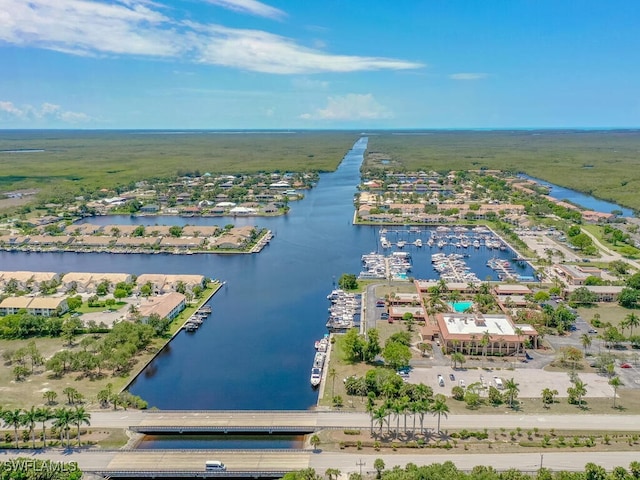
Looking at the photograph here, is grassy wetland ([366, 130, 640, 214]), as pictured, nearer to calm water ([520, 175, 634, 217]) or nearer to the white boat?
calm water ([520, 175, 634, 217])

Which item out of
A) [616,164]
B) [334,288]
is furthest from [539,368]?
[616,164]

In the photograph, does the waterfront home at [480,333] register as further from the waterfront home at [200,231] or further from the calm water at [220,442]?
the waterfront home at [200,231]

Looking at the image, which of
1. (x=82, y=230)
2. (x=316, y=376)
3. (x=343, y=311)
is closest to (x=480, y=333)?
(x=343, y=311)

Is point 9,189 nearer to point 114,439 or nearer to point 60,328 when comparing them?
point 60,328

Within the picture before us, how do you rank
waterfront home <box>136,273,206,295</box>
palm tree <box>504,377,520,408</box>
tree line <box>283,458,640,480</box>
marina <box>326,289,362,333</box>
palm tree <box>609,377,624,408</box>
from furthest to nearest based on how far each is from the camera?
1. waterfront home <box>136,273,206,295</box>
2. marina <box>326,289,362,333</box>
3. palm tree <box>609,377,624,408</box>
4. palm tree <box>504,377,520,408</box>
5. tree line <box>283,458,640,480</box>

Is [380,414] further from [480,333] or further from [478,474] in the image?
[480,333]

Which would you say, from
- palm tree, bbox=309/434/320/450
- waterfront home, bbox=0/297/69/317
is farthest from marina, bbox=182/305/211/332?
palm tree, bbox=309/434/320/450

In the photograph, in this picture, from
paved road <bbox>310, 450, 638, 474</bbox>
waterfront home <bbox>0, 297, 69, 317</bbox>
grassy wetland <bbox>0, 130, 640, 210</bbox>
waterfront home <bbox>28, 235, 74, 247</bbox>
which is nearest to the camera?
paved road <bbox>310, 450, 638, 474</bbox>
